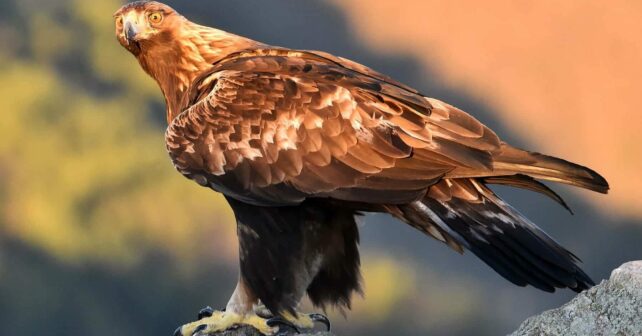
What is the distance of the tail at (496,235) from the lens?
4082 mm

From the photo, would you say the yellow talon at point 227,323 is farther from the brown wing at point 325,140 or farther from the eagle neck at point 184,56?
the eagle neck at point 184,56

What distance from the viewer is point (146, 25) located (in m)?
5.26

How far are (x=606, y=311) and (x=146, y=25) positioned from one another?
9.00ft

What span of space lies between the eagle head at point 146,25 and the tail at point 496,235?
5.22ft

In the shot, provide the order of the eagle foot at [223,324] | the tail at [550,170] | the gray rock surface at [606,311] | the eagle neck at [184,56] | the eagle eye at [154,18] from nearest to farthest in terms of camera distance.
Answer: the gray rock surface at [606,311] → the tail at [550,170] → the eagle foot at [223,324] → the eagle neck at [184,56] → the eagle eye at [154,18]

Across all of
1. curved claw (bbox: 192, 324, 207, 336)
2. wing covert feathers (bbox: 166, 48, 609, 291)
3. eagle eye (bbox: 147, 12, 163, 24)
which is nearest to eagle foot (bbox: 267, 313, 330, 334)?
curved claw (bbox: 192, 324, 207, 336)

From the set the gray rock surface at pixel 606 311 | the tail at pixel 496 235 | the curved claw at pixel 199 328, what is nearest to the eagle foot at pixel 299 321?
the curved claw at pixel 199 328

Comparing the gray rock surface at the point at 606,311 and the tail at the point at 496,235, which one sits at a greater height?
the gray rock surface at the point at 606,311

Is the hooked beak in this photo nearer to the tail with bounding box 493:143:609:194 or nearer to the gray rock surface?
the tail with bounding box 493:143:609:194

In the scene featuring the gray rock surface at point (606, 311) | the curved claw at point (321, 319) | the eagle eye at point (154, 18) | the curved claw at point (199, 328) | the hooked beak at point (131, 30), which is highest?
the eagle eye at point (154, 18)

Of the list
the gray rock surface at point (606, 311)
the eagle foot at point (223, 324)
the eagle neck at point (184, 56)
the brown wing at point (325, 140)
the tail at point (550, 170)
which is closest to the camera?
the gray rock surface at point (606, 311)

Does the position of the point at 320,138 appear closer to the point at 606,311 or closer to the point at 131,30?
the point at 131,30

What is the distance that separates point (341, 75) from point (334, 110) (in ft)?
0.72

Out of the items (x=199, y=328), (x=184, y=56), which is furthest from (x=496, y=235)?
(x=184, y=56)
